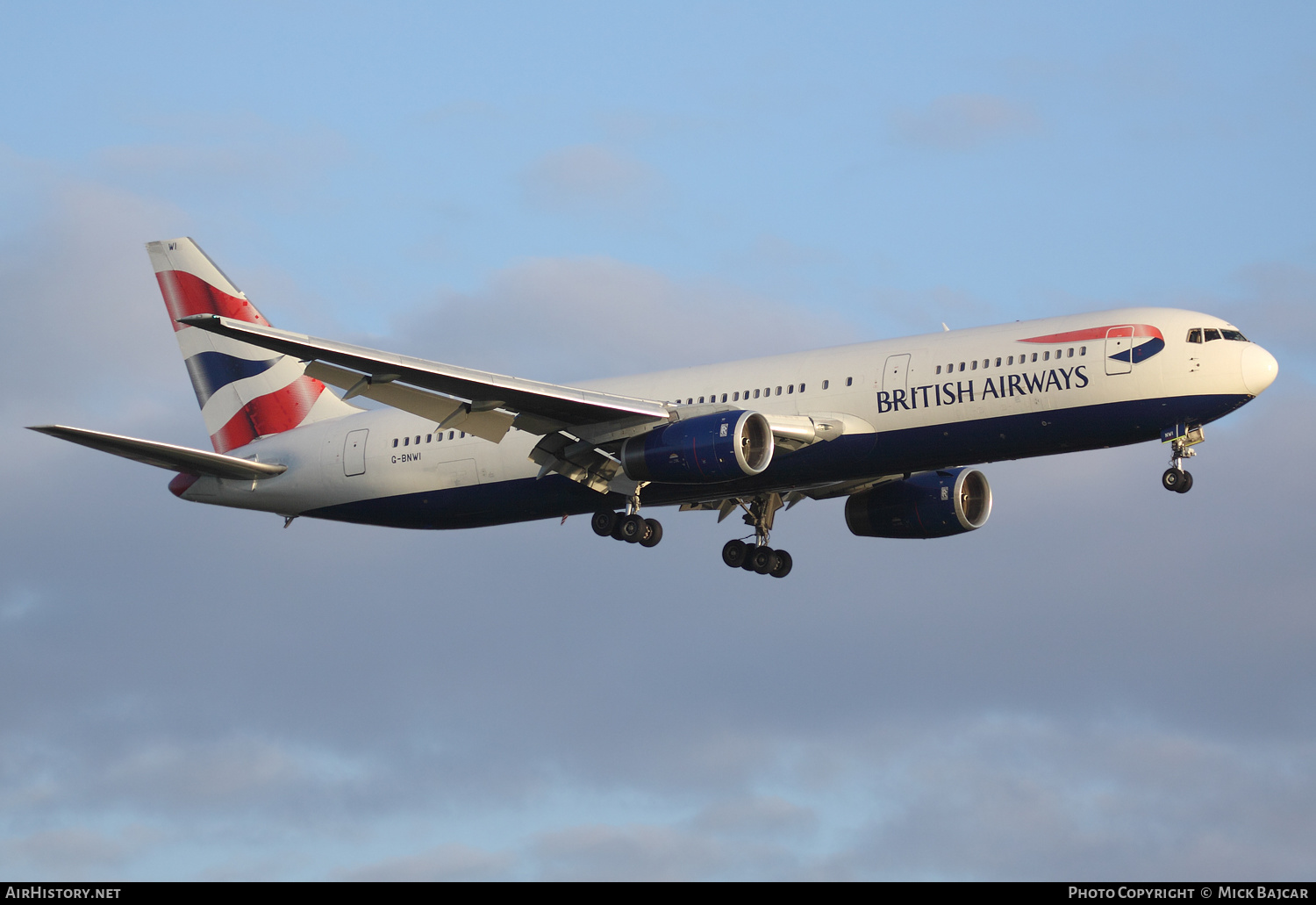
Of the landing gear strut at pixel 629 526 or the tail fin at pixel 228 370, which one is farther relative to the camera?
the tail fin at pixel 228 370

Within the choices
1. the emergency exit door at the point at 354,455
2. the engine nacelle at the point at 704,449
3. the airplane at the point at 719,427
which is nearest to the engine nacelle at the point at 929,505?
the airplane at the point at 719,427

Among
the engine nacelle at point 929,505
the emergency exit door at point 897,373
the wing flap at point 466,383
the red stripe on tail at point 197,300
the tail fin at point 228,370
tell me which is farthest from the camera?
the red stripe on tail at point 197,300

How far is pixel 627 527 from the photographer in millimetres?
50500

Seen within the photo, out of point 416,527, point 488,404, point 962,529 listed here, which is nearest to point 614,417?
point 488,404

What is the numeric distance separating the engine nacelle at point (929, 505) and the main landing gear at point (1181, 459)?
10189 mm

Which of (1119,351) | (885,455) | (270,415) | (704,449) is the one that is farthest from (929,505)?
(270,415)

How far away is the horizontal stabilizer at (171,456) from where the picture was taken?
45125 millimetres

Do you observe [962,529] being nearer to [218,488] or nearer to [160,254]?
[218,488]

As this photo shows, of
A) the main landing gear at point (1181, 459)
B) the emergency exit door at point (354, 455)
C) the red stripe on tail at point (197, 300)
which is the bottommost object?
the main landing gear at point (1181, 459)

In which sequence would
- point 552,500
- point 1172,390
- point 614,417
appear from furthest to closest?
point 552,500
point 614,417
point 1172,390

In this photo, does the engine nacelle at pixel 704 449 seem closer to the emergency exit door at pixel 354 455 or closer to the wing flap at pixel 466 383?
the wing flap at pixel 466 383

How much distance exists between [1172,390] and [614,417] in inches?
581

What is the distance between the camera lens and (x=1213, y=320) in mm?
45188

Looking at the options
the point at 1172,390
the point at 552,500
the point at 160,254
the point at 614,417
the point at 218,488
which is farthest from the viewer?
the point at 160,254
